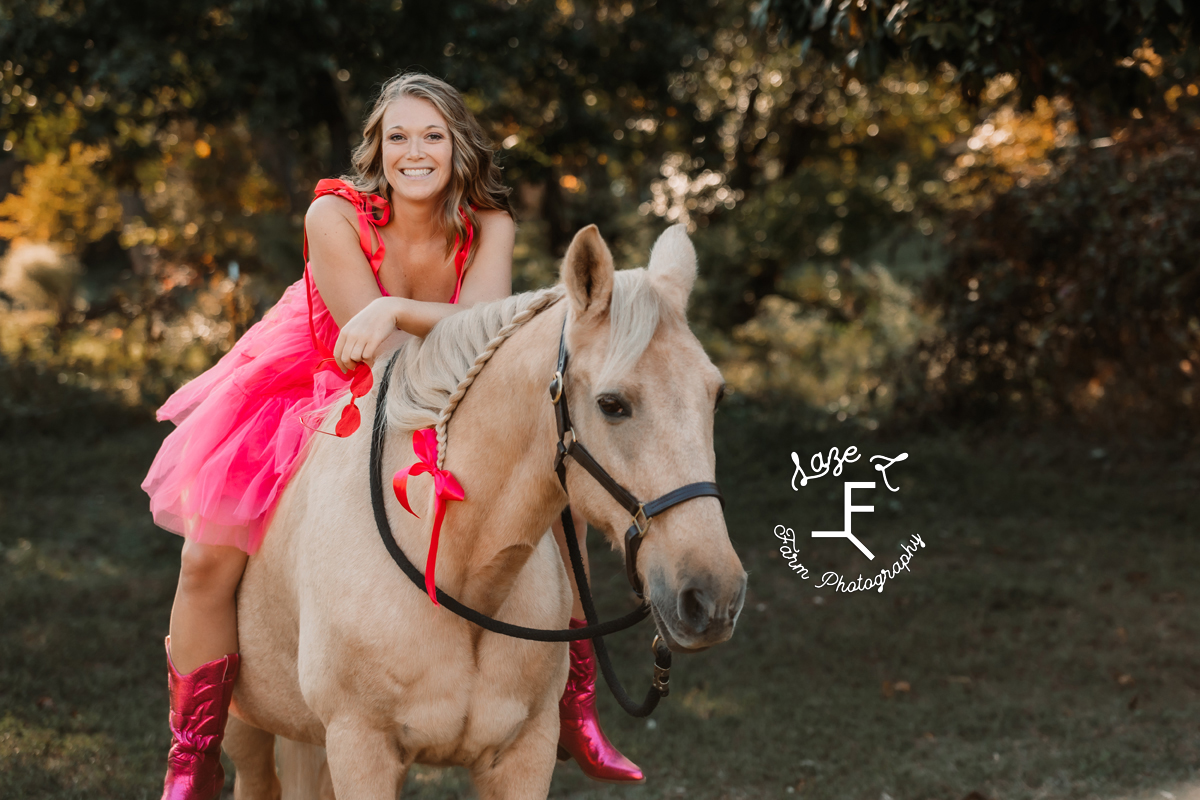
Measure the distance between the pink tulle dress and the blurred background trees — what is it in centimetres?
257

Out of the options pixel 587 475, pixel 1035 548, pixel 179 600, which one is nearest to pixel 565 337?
pixel 587 475

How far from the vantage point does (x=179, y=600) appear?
2711 mm

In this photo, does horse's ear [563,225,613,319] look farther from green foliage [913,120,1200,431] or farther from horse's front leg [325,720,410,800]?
green foliage [913,120,1200,431]

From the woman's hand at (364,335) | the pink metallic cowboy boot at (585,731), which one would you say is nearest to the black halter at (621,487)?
the woman's hand at (364,335)

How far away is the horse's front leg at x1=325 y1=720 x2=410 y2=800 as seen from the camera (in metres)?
2.16

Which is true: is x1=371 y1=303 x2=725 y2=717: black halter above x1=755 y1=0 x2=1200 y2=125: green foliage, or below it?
below

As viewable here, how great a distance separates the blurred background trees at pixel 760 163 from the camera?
669 centimetres

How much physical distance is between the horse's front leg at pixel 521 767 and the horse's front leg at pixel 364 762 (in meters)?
0.21

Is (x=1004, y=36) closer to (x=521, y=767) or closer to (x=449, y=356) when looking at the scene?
(x=449, y=356)

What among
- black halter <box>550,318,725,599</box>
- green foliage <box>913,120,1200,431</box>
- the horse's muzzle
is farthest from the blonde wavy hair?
green foliage <box>913,120,1200,431</box>

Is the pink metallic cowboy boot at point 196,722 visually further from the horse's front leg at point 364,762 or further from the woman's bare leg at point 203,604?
the horse's front leg at point 364,762

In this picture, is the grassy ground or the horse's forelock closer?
the horse's forelock

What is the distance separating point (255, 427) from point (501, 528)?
3.31 feet

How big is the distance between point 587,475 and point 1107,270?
7.16 metres
